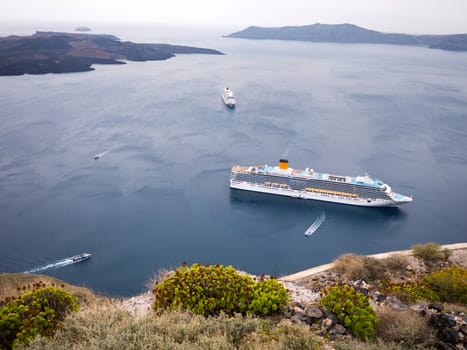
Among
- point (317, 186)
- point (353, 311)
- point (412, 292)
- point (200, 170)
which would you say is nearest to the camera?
point (353, 311)

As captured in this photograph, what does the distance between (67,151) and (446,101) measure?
178ft

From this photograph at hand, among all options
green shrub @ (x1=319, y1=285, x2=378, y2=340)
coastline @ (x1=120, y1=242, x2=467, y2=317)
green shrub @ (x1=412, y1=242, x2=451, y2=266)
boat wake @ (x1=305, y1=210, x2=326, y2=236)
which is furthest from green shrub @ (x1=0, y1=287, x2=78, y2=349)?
boat wake @ (x1=305, y1=210, x2=326, y2=236)

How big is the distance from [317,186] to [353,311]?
64.7 ft

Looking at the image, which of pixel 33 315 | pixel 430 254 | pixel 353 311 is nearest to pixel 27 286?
pixel 33 315

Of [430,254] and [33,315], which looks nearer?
[33,315]

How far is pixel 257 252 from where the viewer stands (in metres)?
21.5

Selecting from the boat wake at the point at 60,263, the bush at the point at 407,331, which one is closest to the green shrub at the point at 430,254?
the bush at the point at 407,331

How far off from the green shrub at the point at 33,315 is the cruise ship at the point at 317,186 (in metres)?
20.9

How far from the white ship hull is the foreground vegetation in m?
18.1

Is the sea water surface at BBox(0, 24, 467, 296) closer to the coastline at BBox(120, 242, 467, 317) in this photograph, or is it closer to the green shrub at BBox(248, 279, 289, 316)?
the coastline at BBox(120, 242, 467, 317)

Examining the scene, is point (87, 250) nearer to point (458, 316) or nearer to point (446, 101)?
point (458, 316)

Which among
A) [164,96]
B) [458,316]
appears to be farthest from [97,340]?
[164,96]

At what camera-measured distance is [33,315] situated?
7918mm

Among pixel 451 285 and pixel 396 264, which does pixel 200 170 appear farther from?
pixel 451 285
